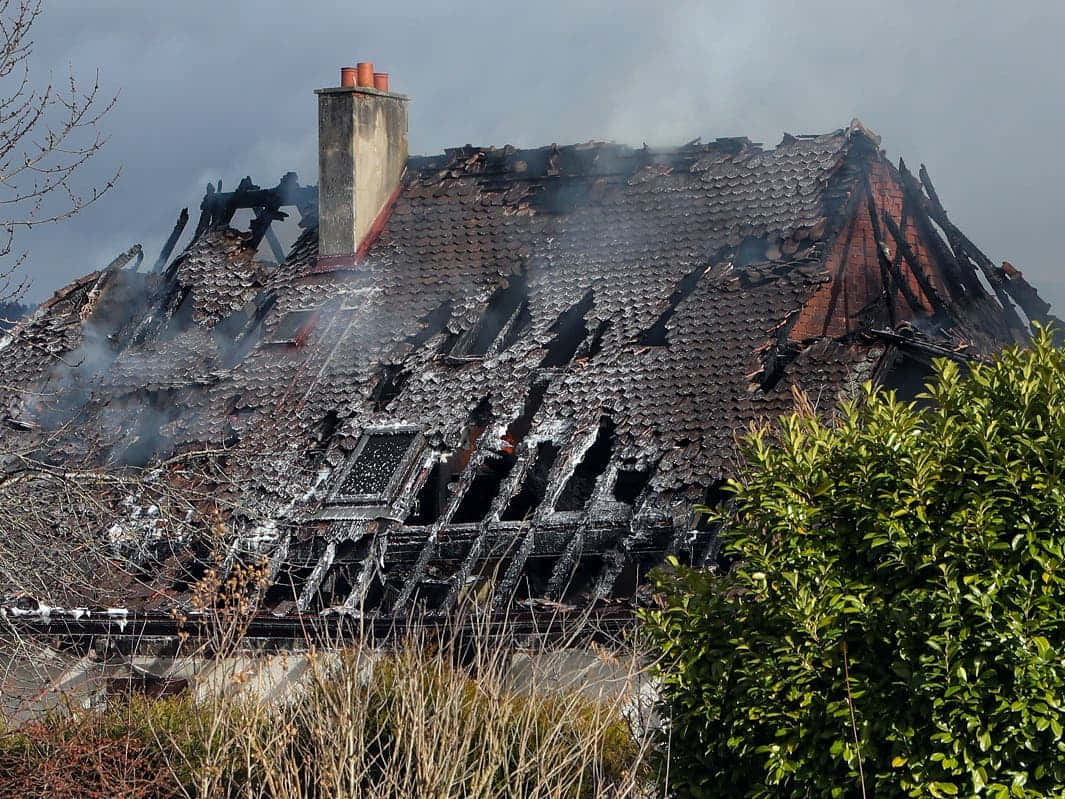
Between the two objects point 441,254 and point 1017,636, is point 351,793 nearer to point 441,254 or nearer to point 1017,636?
point 1017,636

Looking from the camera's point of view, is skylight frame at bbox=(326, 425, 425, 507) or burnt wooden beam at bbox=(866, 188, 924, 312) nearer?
skylight frame at bbox=(326, 425, 425, 507)

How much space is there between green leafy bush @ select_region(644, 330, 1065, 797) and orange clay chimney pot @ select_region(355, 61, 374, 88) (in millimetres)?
13469

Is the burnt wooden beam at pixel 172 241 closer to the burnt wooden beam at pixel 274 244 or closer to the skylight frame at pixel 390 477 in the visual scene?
the burnt wooden beam at pixel 274 244

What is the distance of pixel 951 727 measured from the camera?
5449 mm

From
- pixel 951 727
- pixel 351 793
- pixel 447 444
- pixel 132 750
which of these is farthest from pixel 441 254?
pixel 951 727

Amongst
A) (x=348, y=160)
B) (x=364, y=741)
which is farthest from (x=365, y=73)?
(x=364, y=741)

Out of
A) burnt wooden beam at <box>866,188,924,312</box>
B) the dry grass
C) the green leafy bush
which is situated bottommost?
the dry grass

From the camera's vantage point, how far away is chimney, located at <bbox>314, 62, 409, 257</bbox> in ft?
60.2

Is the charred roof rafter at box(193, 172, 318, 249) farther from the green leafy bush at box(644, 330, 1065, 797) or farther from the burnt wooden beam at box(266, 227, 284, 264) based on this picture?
the green leafy bush at box(644, 330, 1065, 797)

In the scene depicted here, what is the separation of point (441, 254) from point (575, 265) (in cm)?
205

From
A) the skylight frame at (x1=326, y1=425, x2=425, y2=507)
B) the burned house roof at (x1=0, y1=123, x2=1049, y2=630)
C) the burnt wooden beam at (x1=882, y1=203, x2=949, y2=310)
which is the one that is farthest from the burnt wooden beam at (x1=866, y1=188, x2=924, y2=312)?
the skylight frame at (x1=326, y1=425, x2=425, y2=507)

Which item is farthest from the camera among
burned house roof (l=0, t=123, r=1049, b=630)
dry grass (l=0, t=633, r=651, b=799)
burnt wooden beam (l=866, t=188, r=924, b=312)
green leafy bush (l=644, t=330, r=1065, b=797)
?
burnt wooden beam (l=866, t=188, r=924, b=312)

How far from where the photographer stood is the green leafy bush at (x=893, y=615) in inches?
212

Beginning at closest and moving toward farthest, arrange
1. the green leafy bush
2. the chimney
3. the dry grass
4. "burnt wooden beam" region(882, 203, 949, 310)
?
the green leafy bush
the dry grass
"burnt wooden beam" region(882, 203, 949, 310)
the chimney
